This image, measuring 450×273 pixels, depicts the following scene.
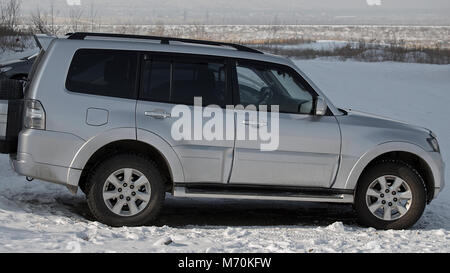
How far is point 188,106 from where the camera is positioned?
736 cm

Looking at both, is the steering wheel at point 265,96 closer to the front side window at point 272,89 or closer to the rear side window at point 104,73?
the front side window at point 272,89

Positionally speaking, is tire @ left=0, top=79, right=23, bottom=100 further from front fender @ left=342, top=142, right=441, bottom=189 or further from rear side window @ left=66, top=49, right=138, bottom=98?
front fender @ left=342, top=142, right=441, bottom=189

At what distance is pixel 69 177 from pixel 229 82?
1.84 m

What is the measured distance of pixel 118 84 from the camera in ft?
24.1

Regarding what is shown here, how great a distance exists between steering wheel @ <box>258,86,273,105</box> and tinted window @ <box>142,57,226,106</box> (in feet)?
1.28

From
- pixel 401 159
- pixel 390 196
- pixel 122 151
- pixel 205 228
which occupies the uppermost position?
pixel 122 151

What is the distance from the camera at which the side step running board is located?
24.2 ft

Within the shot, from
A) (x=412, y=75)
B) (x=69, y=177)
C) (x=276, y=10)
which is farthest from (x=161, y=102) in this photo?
(x=276, y=10)

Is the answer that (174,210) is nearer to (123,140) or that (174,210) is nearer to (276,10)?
(123,140)

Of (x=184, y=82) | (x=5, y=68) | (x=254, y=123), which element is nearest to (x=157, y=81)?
(x=184, y=82)

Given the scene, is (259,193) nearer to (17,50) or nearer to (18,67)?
(18,67)

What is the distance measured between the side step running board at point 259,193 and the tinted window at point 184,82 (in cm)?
86

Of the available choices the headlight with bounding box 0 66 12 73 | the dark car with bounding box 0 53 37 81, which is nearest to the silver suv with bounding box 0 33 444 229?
the dark car with bounding box 0 53 37 81

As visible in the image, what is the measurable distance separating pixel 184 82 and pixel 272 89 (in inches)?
36.0
